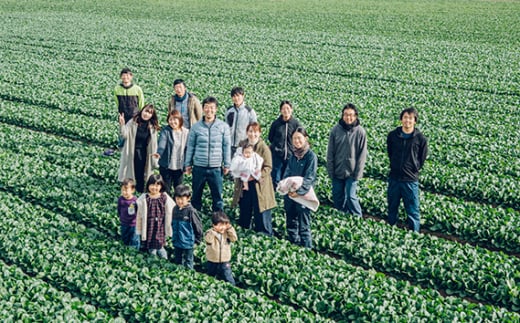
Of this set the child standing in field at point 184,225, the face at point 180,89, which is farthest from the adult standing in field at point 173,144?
the child standing in field at point 184,225

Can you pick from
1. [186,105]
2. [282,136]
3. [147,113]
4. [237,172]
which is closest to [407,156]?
[282,136]

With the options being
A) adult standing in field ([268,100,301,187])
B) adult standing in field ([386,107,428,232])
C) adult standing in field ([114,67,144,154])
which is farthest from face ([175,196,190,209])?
adult standing in field ([114,67,144,154])

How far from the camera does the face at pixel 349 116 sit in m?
12.9

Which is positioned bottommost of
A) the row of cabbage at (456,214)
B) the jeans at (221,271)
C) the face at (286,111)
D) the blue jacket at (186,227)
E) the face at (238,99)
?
the jeans at (221,271)

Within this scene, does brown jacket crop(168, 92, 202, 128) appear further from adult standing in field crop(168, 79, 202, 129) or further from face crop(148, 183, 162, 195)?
face crop(148, 183, 162, 195)

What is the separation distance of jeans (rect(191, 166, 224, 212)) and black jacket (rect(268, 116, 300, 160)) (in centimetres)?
171

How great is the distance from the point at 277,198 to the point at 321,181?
158 cm

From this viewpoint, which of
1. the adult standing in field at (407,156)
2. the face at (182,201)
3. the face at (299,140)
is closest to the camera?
the face at (182,201)

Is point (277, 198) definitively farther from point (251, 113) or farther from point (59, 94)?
point (59, 94)

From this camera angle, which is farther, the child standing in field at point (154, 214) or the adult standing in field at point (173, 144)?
the adult standing in field at point (173, 144)

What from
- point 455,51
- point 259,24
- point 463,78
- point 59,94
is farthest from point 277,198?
point 259,24

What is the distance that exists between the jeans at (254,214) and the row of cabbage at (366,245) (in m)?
0.68

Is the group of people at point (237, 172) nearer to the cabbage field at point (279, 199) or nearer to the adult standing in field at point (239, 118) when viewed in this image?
the adult standing in field at point (239, 118)

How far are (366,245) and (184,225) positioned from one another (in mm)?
3597
